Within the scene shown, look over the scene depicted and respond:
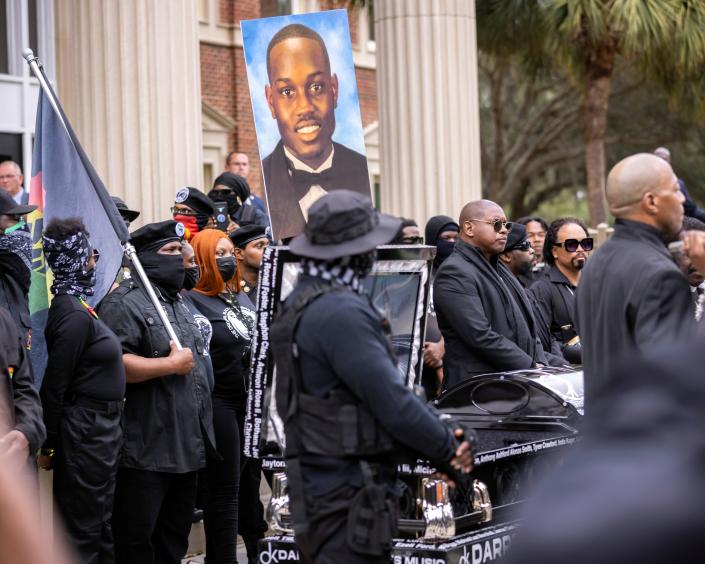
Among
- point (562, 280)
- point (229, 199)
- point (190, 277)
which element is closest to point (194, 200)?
point (229, 199)

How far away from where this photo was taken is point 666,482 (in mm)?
1043

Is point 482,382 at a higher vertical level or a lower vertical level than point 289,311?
lower

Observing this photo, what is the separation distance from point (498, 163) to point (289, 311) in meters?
28.3

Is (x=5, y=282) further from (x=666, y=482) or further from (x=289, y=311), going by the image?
(x=666, y=482)

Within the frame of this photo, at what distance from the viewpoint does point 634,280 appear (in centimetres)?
443

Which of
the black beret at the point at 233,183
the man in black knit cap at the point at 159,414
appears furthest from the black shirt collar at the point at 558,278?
the man in black knit cap at the point at 159,414

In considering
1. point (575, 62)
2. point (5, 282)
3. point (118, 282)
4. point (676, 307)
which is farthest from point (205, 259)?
point (575, 62)

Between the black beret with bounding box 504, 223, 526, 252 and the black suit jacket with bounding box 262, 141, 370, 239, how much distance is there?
1521 mm

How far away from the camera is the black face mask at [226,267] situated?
24.5ft

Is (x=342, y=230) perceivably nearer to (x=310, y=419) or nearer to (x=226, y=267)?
(x=310, y=419)

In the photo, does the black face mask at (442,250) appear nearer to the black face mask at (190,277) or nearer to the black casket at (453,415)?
the black casket at (453,415)

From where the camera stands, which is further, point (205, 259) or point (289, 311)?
point (205, 259)

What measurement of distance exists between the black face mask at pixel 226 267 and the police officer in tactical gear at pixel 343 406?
3.02 metres

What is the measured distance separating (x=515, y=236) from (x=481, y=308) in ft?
6.11
